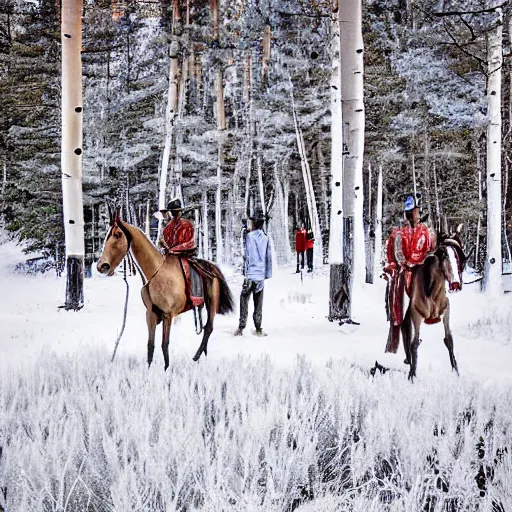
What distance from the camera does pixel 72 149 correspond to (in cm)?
261

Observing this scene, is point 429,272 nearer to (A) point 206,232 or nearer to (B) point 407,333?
(B) point 407,333

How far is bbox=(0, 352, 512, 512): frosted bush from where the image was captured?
1.55m

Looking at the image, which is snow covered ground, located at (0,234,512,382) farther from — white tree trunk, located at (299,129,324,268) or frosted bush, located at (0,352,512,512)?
white tree trunk, located at (299,129,324,268)

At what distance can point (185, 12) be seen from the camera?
2691 mm

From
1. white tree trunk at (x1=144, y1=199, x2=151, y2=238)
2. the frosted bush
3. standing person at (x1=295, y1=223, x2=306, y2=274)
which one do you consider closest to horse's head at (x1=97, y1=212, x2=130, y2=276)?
white tree trunk at (x1=144, y1=199, x2=151, y2=238)

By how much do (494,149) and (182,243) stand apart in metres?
1.91

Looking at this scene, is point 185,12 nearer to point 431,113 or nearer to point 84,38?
point 84,38

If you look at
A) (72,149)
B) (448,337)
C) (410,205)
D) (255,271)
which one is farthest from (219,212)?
(448,337)

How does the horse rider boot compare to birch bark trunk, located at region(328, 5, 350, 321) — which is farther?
birch bark trunk, located at region(328, 5, 350, 321)

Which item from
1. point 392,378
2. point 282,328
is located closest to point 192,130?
point 282,328

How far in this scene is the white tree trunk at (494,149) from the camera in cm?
279

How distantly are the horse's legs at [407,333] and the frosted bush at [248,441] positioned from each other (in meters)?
0.16

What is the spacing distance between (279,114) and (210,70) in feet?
1.60

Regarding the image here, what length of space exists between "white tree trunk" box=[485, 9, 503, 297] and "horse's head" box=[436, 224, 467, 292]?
0.41m
